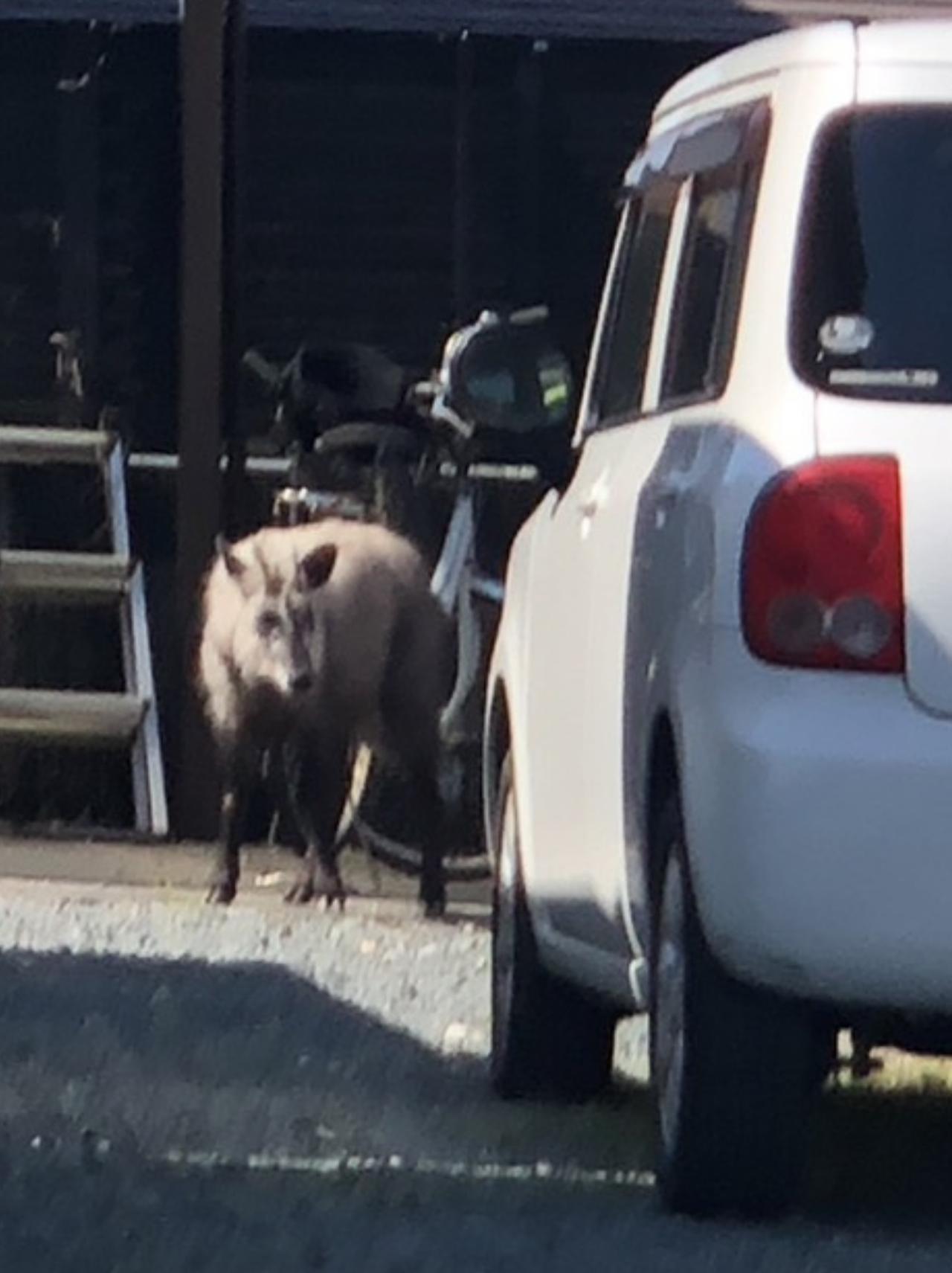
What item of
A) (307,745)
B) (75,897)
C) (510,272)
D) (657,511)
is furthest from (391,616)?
(657,511)

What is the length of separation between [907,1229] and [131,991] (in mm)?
3399

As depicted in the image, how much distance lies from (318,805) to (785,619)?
270 inches

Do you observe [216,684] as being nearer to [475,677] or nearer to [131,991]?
[475,677]

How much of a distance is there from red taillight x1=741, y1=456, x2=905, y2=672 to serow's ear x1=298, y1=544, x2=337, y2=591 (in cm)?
691

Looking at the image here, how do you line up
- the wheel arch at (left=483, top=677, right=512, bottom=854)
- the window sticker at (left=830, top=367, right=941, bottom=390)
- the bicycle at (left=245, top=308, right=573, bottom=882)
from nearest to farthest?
1. the window sticker at (left=830, top=367, right=941, bottom=390)
2. the wheel arch at (left=483, top=677, right=512, bottom=854)
3. the bicycle at (left=245, top=308, right=573, bottom=882)

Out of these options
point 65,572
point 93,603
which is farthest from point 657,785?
point 93,603

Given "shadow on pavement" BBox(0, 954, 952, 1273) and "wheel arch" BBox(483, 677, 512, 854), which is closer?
"shadow on pavement" BBox(0, 954, 952, 1273)

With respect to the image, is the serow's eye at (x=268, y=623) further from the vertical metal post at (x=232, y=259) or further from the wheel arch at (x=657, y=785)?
the wheel arch at (x=657, y=785)

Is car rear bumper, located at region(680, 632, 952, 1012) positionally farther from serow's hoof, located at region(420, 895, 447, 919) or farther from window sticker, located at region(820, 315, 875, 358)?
serow's hoof, located at region(420, 895, 447, 919)

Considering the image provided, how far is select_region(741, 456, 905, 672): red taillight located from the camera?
21.4 ft

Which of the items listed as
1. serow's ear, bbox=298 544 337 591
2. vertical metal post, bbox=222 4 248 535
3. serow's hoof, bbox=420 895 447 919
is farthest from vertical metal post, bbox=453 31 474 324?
serow's hoof, bbox=420 895 447 919

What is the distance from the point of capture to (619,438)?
7.95m

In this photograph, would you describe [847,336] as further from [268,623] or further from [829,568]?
[268,623]

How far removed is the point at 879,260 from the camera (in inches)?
268
